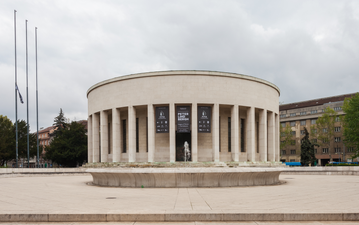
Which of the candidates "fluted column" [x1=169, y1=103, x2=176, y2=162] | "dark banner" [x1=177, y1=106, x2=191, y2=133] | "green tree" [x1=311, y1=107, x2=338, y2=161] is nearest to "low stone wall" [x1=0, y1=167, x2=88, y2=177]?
"fluted column" [x1=169, y1=103, x2=176, y2=162]

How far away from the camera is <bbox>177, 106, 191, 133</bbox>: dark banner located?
3095 cm

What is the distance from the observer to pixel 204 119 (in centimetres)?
3116

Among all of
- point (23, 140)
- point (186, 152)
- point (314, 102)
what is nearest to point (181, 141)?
point (186, 152)

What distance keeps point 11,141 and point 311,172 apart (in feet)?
172

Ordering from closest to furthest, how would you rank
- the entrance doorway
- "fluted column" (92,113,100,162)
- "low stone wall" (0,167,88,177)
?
the entrance doorway
"low stone wall" (0,167,88,177)
"fluted column" (92,113,100,162)

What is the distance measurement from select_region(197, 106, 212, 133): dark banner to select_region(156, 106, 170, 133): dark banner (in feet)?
10.2

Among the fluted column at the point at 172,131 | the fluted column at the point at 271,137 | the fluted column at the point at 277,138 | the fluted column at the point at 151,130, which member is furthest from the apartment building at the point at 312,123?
the fluted column at the point at 151,130

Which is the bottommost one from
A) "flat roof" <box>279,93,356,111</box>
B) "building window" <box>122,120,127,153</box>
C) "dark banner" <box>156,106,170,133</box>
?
"building window" <box>122,120,127,153</box>

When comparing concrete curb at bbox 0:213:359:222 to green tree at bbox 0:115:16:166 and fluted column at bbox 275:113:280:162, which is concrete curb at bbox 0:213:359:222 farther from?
green tree at bbox 0:115:16:166

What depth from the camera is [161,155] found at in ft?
106

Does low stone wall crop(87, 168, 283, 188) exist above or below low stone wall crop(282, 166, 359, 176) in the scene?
above

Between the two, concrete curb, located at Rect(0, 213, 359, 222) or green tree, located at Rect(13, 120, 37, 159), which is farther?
green tree, located at Rect(13, 120, 37, 159)

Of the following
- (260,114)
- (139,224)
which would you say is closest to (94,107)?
(260,114)

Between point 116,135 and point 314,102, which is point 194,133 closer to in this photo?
point 116,135
